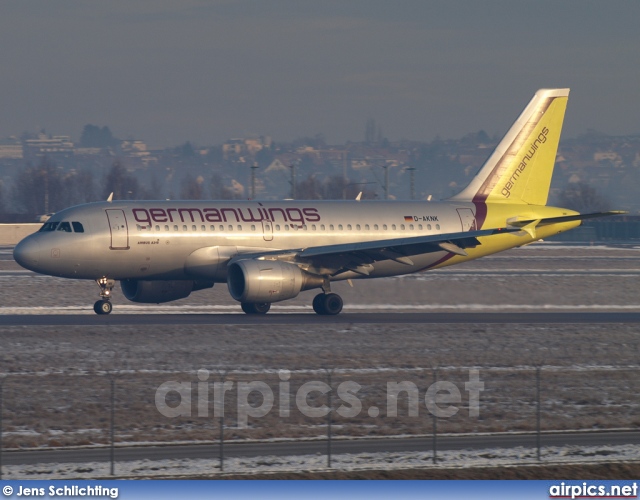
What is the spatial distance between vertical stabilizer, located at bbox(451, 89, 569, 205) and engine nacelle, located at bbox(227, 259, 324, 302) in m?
12.4

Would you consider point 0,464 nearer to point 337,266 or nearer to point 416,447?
point 416,447

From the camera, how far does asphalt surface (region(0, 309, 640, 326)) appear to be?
40.5 m

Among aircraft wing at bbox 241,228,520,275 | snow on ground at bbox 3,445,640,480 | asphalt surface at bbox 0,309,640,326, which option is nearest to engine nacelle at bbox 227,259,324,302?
asphalt surface at bbox 0,309,640,326

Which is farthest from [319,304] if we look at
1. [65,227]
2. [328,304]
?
[65,227]

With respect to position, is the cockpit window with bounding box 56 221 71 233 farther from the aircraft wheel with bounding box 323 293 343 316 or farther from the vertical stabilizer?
the vertical stabilizer

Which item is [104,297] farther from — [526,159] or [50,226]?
[526,159]

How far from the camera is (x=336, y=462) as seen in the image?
19453 mm

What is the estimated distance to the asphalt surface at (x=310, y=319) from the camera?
133 feet

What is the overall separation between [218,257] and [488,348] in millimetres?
13550

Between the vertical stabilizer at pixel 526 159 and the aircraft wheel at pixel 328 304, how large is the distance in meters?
9.77

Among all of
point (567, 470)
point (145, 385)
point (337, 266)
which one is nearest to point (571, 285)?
point (337, 266)

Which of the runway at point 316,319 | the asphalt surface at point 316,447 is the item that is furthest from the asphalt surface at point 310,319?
the asphalt surface at point 316,447

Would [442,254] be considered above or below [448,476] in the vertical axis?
above

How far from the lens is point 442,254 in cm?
4809
